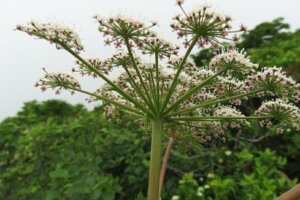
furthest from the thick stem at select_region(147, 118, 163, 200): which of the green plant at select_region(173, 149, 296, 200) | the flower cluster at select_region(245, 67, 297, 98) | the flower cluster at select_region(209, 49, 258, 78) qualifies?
the green plant at select_region(173, 149, 296, 200)

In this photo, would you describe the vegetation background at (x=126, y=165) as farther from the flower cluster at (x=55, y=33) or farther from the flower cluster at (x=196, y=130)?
the flower cluster at (x=55, y=33)

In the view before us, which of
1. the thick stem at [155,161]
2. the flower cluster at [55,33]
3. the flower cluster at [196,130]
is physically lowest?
the thick stem at [155,161]

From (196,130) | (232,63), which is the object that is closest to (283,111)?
(232,63)

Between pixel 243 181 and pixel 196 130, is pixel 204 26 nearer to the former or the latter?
pixel 196 130

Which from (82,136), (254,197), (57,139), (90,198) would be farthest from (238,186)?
(57,139)

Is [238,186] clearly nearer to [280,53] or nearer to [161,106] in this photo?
[161,106]

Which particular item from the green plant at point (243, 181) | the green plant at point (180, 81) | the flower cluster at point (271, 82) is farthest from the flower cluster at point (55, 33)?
the green plant at point (243, 181)

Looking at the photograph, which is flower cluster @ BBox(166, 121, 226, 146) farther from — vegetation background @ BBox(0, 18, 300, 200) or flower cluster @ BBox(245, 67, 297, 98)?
vegetation background @ BBox(0, 18, 300, 200)
